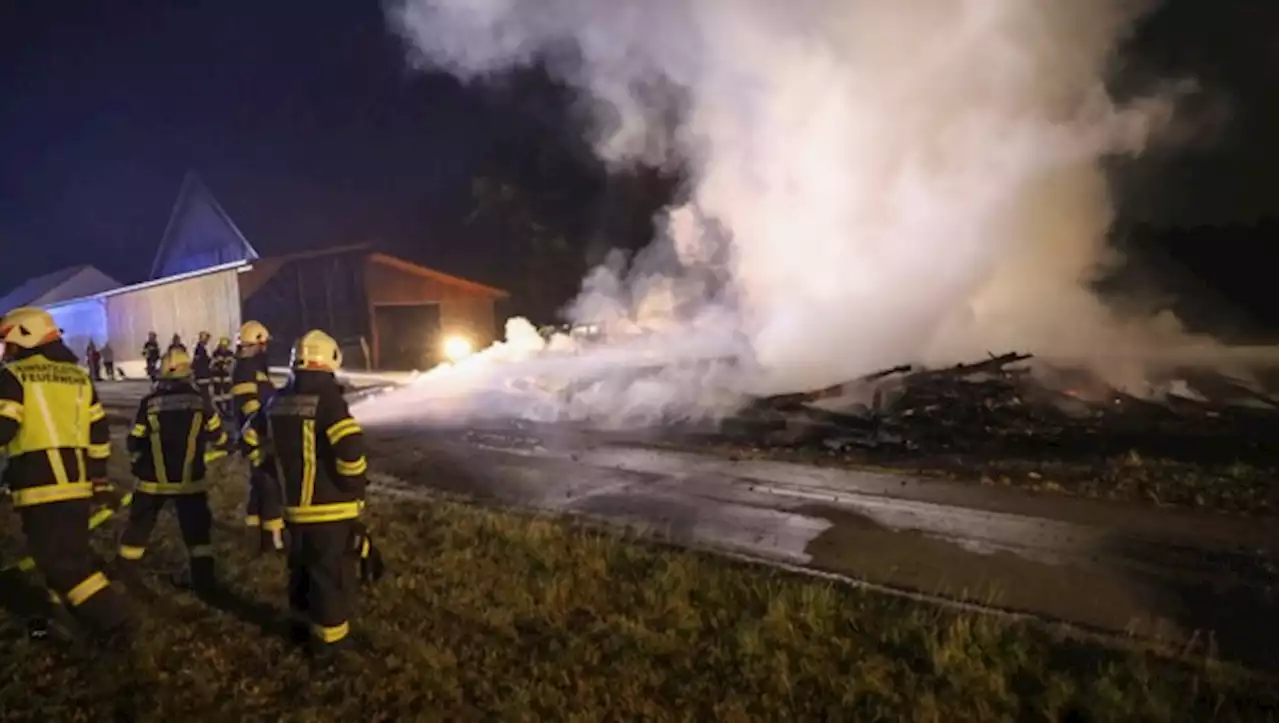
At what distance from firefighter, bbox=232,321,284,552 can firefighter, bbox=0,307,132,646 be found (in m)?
1.37

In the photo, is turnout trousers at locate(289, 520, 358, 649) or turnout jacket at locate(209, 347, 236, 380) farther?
turnout jacket at locate(209, 347, 236, 380)

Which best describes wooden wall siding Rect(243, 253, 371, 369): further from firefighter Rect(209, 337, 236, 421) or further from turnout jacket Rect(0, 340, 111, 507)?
turnout jacket Rect(0, 340, 111, 507)

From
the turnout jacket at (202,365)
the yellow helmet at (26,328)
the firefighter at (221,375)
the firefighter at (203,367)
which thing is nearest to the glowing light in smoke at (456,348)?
the firefighter at (203,367)

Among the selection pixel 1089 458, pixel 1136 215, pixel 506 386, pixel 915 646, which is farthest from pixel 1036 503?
pixel 1136 215

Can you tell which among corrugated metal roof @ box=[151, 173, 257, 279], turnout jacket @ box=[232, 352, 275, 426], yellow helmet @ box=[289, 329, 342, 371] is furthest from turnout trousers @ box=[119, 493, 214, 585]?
corrugated metal roof @ box=[151, 173, 257, 279]

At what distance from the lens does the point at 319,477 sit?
4.64 m

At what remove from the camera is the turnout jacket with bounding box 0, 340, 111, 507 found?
15.3ft

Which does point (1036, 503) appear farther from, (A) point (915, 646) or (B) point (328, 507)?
(B) point (328, 507)

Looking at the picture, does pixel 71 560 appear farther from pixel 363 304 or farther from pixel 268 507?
pixel 363 304

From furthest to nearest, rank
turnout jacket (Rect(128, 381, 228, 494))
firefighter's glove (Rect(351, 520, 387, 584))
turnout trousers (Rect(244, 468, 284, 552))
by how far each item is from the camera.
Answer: turnout trousers (Rect(244, 468, 284, 552)) < turnout jacket (Rect(128, 381, 228, 494)) < firefighter's glove (Rect(351, 520, 387, 584))

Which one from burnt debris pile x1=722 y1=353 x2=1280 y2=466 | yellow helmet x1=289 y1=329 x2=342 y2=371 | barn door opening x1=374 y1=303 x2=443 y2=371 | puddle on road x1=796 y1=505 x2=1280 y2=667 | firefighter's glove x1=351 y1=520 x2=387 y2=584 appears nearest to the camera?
yellow helmet x1=289 y1=329 x2=342 y2=371

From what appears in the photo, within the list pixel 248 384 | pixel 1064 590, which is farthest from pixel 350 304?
pixel 1064 590

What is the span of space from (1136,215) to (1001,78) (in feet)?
27.4

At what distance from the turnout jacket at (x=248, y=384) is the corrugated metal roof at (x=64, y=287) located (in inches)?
1866
